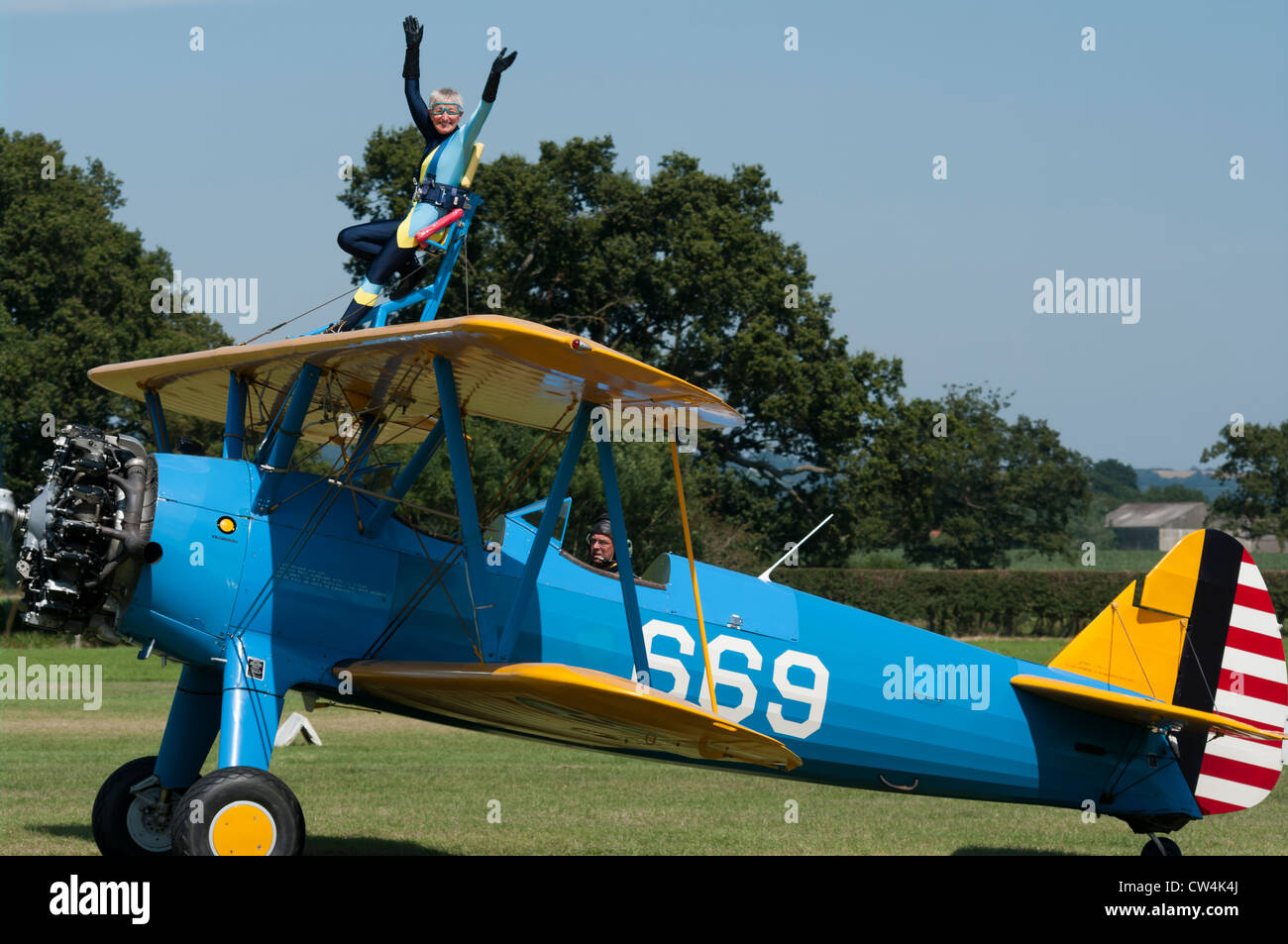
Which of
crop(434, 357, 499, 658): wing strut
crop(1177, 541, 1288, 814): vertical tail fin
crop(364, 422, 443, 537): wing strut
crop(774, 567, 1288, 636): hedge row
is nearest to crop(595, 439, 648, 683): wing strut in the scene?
crop(434, 357, 499, 658): wing strut

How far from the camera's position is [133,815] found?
8227 mm

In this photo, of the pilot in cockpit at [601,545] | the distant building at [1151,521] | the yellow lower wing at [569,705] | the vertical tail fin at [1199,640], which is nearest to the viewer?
the yellow lower wing at [569,705]

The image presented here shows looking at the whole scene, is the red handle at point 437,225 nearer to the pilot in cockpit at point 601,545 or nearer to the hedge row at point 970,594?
the pilot in cockpit at point 601,545

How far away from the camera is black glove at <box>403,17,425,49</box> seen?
7.67 metres

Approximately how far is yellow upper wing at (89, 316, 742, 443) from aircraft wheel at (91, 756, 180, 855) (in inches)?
94.0

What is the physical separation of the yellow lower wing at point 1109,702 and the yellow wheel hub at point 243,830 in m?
4.79

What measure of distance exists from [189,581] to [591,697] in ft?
7.51

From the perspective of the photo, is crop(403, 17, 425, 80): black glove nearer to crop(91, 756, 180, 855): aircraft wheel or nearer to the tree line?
crop(91, 756, 180, 855): aircraft wheel

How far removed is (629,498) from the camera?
104 feet

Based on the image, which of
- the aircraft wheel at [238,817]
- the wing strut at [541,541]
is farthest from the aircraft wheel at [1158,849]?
the aircraft wheel at [238,817]

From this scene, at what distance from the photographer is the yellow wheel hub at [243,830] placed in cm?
640

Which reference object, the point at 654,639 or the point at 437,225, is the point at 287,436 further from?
the point at 654,639

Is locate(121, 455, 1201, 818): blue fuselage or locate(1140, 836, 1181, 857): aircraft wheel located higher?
locate(121, 455, 1201, 818): blue fuselage

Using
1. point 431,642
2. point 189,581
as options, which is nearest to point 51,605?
point 189,581
